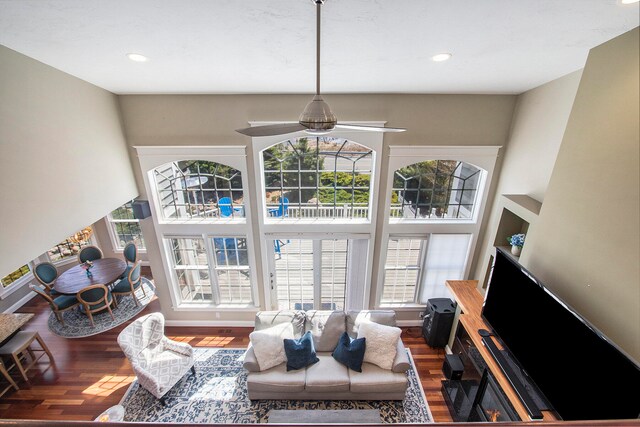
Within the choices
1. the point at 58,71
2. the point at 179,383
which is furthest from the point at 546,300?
the point at 58,71

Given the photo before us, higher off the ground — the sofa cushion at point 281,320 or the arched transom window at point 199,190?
the arched transom window at point 199,190

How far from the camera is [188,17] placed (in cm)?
160

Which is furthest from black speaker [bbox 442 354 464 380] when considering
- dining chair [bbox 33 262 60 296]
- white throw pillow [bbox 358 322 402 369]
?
dining chair [bbox 33 262 60 296]

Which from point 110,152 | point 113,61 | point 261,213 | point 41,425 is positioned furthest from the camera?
point 261,213

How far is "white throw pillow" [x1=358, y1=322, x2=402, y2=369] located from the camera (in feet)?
11.7

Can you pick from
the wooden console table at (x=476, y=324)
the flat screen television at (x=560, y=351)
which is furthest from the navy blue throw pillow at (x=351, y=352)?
the flat screen television at (x=560, y=351)

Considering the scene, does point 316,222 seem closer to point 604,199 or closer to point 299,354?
point 299,354

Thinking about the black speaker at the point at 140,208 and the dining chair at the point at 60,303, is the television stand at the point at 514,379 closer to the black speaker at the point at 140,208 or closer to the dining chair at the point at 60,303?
the black speaker at the point at 140,208

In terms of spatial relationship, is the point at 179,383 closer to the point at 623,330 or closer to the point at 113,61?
the point at 113,61

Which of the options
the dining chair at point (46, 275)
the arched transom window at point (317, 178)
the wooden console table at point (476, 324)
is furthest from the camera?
the dining chair at point (46, 275)

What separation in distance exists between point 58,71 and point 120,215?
442 cm

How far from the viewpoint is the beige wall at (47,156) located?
88.0 inches

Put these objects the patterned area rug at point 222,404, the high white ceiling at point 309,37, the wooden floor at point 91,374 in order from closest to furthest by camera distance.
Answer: the high white ceiling at point 309,37
the patterned area rug at point 222,404
the wooden floor at point 91,374

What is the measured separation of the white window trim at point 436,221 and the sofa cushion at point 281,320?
1377 millimetres
